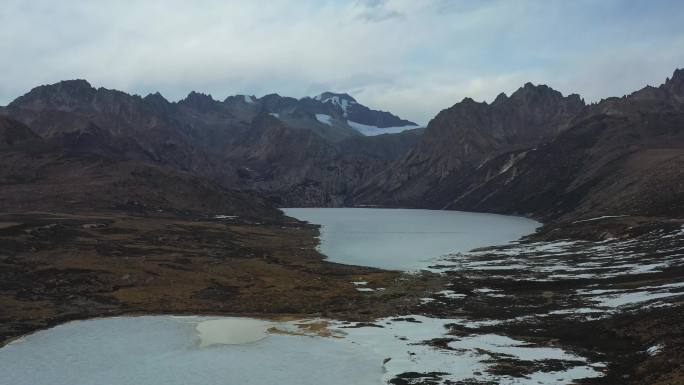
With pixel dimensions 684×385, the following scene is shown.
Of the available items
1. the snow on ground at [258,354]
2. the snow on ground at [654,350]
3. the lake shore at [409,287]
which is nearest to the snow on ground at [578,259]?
the lake shore at [409,287]

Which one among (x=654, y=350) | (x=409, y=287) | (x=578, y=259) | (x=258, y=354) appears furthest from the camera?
(x=578, y=259)

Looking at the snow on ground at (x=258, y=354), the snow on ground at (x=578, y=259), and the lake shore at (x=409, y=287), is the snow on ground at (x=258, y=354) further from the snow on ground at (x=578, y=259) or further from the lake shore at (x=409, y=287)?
the snow on ground at (x=578, y=259)

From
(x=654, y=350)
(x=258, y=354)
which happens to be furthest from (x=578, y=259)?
(x=258, y=354)

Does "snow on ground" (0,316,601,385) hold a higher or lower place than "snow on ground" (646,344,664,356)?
lower

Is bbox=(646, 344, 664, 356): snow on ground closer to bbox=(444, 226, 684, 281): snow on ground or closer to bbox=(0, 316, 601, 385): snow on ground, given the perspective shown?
bbox=(0, 316, 601, 385): snow on ground

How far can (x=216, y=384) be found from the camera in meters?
42.6

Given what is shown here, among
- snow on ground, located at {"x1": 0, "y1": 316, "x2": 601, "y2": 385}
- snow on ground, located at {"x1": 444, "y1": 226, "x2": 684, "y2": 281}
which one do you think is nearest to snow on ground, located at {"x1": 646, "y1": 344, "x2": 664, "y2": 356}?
snow on ground, located at {"x1": 0, "y1": 316, "x2": 601, "y2": 385}

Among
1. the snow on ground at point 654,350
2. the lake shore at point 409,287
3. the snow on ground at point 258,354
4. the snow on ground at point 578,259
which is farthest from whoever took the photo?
the snow on ground at point 578,259

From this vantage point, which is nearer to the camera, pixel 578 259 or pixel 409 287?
pixel 409 287

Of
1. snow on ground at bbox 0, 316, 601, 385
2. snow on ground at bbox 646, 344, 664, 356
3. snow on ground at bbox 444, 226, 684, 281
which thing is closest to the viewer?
snow on ground at bbox 646, 344, 664, 356

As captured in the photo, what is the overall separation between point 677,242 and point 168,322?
78.9 meters

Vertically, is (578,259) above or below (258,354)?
above

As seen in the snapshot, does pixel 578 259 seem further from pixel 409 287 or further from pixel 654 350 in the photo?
pixel 654 350

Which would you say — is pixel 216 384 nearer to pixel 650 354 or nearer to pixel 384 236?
pixel 650 354
